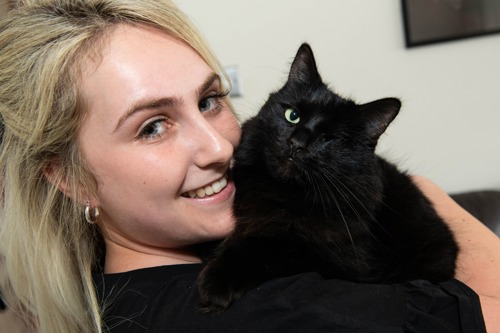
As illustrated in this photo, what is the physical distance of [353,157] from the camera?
1.12 m

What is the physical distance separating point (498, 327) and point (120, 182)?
912mm

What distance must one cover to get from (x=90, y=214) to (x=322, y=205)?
64 cm

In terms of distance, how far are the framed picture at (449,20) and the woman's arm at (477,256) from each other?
4.14 ft

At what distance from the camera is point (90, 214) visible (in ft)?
3.78

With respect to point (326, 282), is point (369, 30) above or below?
above

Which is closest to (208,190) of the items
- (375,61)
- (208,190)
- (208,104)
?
(208,190)

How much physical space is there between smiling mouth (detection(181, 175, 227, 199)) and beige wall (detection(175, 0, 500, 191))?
49.6 inches

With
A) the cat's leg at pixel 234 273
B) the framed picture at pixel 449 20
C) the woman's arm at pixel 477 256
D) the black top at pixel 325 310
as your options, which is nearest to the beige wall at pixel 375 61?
the framed picture at pixel 449 20

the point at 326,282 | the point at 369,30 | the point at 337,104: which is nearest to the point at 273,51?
the point at 369,30

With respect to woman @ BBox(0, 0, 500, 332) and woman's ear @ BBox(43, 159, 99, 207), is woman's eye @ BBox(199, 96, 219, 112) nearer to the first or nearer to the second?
woman @ BBox(0, 0, 500, 332)

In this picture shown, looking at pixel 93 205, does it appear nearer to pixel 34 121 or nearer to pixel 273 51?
pixel 34 121

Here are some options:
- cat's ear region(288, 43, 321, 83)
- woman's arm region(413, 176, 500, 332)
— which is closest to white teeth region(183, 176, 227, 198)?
cat's ear region(288, 43, 321, 83)

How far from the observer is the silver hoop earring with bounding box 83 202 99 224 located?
1.12m

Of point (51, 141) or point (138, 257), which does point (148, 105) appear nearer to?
point (51, 141)
